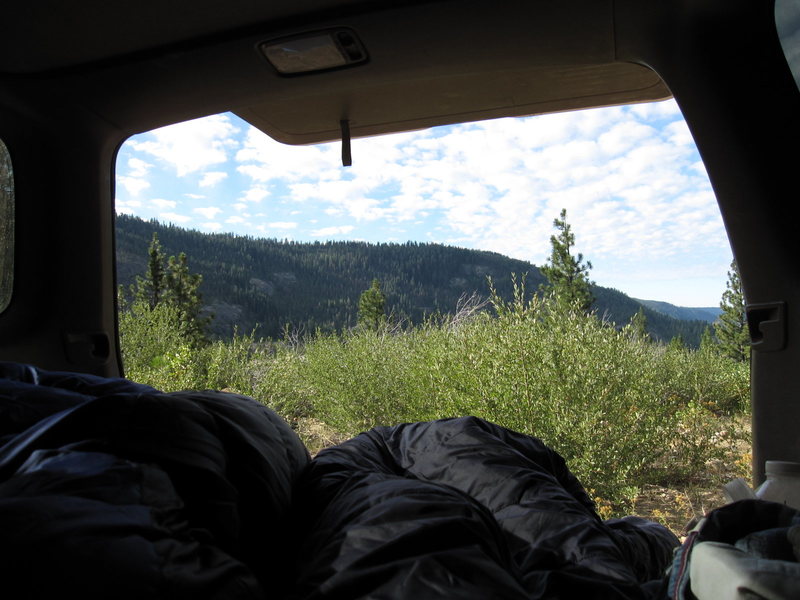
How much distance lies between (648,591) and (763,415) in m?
0.49

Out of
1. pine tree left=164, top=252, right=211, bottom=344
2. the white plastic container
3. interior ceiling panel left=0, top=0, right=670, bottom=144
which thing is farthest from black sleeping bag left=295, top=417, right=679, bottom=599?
pine tree left=164, top=252, right=211, bottom=344

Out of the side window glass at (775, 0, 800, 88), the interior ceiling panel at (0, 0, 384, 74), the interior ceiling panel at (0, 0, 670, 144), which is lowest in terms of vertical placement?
the side window glass at (775, 0, 800, 88)

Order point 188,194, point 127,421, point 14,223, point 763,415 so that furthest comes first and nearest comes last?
point 188,194
point 14,223
point 763,415
point 127,421

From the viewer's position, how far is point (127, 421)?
0.57 m

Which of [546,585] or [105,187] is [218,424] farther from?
[105,187]

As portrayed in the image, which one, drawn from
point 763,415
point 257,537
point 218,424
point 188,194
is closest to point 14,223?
point 218,424

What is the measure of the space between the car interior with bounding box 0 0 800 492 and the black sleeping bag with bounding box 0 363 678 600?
23.6 inches

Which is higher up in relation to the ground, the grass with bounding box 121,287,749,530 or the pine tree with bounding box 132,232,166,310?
the pine tree with bounding box 132,232,166,310

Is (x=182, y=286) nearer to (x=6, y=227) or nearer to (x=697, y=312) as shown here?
(x=697, y=312)

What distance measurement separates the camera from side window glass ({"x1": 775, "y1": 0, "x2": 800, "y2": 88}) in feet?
3.26

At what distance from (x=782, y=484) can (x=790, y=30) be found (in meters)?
0.77

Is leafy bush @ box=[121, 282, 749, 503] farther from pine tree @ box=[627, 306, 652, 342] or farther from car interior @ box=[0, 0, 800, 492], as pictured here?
car interior @ box=[0, 0, 800, 492]

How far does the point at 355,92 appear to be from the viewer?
4.78ft

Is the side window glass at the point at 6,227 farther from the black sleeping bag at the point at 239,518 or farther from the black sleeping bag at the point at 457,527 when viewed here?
the black sleeping bag at the point at 457,527
